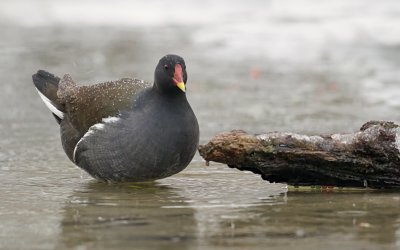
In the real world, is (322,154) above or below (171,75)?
below

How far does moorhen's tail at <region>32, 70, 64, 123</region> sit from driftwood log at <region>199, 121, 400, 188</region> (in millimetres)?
2012

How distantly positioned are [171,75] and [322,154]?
4.00 ft

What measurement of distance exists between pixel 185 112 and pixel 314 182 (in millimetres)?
1035

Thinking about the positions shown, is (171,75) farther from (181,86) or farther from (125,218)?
(125,218)

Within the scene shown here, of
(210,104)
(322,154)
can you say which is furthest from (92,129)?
(210,104)

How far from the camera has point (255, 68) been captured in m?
12.4

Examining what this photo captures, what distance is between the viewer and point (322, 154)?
18.9ft

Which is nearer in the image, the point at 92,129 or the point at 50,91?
the point at 92,129

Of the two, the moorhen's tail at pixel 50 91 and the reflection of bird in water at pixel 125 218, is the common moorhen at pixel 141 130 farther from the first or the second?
the moorhen's tail at pixel 50 91

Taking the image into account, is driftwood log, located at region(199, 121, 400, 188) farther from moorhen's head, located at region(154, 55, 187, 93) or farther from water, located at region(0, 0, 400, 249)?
moorhen's head, located at region(154, 55, 187, 93)

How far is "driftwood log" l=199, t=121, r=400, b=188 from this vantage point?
5758mm

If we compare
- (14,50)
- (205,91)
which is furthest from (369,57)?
(14,50)

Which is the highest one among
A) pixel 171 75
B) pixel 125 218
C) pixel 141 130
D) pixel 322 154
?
pixel 171 75

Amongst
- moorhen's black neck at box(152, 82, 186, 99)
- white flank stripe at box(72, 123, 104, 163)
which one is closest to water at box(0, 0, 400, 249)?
white flank stripe at box(72, 123, 104, 163)
